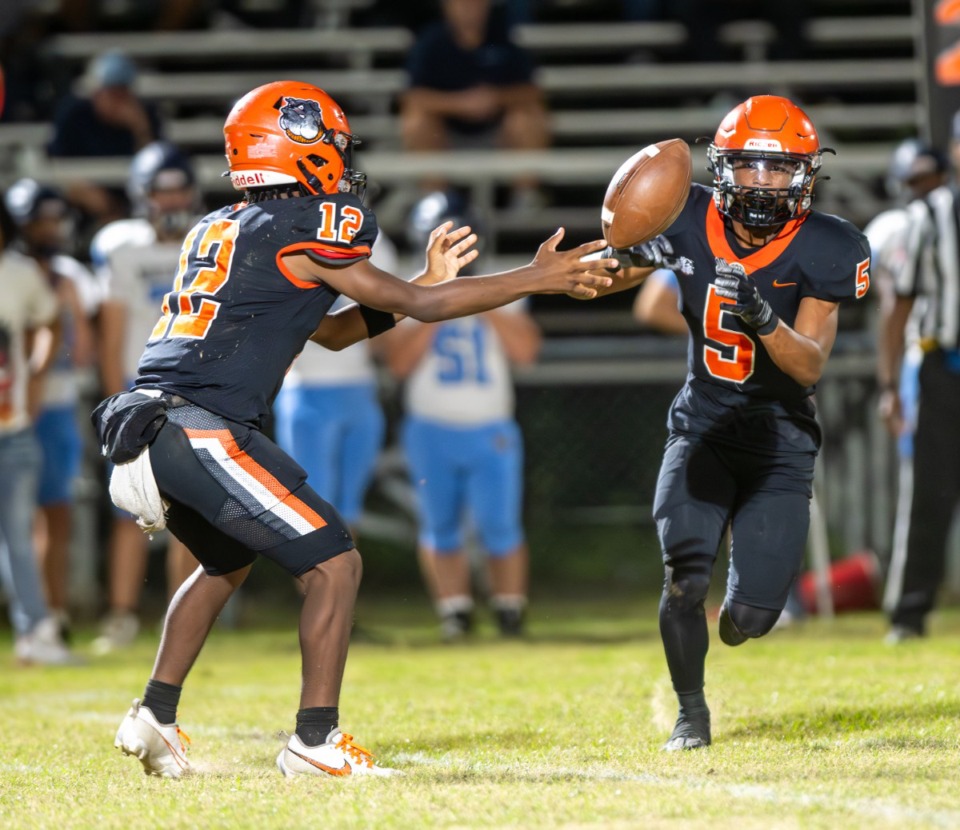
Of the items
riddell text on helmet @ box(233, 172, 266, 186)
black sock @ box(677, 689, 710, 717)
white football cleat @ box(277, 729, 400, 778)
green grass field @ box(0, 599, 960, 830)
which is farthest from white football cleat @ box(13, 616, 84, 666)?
black sock @ box(677, 689, 710, 717)

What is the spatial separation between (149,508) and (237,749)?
3.16 feet

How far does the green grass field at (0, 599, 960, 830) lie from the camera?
3.46 metres

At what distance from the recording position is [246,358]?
4.18m

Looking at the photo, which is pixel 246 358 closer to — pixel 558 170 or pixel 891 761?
pixel 891 761

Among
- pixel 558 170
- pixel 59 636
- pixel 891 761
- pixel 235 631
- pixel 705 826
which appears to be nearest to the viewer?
pixel 705 826

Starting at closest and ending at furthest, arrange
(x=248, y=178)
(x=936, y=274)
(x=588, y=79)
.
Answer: (x=248, y=178)
(x=936, y=274)
(x=588, y=79)

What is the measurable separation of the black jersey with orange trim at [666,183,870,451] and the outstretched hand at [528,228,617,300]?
37 cm

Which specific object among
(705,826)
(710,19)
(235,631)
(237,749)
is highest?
(710,19)

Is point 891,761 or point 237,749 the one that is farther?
point 237,749

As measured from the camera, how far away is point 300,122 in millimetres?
4258

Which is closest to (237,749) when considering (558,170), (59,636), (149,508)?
(149,508)

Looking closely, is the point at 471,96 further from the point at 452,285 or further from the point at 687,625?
the point at 687,625

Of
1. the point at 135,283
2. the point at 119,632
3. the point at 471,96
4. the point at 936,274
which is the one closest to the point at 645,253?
the point at 936,274

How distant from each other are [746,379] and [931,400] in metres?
2.64
